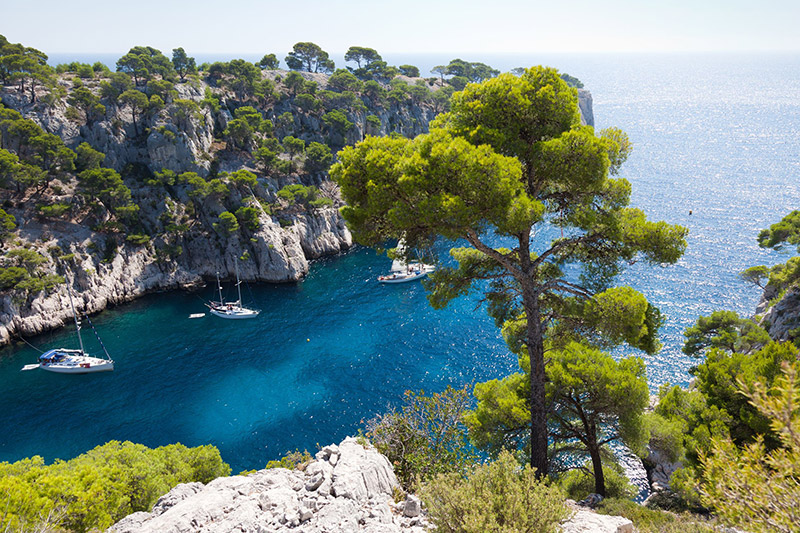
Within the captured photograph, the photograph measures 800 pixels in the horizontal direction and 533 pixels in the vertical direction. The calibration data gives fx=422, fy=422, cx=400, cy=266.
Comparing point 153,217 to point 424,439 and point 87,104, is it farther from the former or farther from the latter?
point 424,439

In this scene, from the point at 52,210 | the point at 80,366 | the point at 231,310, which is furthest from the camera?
the point at 52,210

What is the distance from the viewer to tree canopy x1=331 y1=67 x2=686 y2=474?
11.9 m

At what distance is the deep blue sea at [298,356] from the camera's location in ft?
107

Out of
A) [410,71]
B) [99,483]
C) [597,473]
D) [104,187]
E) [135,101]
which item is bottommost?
[597,473]

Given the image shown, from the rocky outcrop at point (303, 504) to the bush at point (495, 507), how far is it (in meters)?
2.37

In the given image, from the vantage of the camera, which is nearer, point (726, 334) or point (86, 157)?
point (726, 334)

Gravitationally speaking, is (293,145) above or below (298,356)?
above

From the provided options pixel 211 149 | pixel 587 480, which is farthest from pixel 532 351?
pixel 211 149

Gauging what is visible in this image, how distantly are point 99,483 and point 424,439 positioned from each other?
11.7 metres

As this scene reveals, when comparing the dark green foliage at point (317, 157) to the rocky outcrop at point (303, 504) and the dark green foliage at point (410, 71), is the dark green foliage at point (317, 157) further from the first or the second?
the dark green foliage at point (410, 71)

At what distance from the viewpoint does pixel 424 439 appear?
48.2 feet

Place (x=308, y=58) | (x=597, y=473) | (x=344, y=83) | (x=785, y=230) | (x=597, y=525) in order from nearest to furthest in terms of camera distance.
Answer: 1. (x=597, y=525)
2. (x=597, y=473)
3. (x=785, y=230)
4. (x=344, y=83)
5. (x=308, y=58)

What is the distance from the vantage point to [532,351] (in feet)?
45.9

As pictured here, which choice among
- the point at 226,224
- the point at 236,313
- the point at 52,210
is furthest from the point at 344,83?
the point at 236,313
